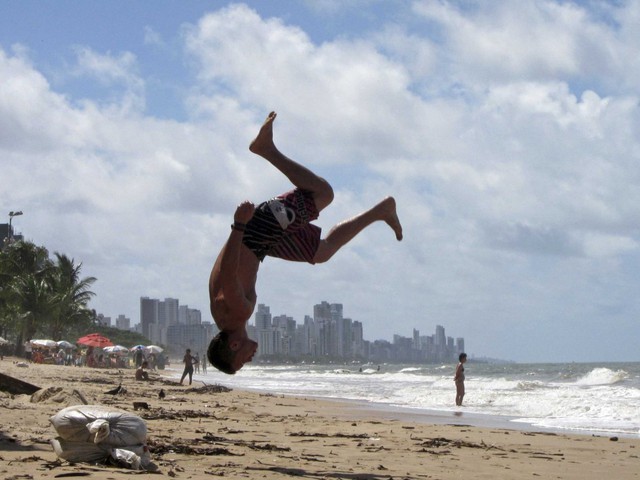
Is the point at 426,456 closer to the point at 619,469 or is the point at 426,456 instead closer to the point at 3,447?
the point at 619,469

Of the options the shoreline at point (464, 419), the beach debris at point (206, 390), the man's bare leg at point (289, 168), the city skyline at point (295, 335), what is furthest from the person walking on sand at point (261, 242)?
the city skyline at point (295, 335)

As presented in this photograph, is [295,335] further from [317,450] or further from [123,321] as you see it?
[317,450]

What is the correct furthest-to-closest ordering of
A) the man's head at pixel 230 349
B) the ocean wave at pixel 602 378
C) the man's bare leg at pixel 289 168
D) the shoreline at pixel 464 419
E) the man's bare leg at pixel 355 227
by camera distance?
the ocean wave at pixel 602 378
the shoreline at pixel 464 419
the man's bare leg at pixel 355 227
the man's bare leg at pixel 289 168
the man's head at pixel 230 349

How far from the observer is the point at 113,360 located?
2154 inches

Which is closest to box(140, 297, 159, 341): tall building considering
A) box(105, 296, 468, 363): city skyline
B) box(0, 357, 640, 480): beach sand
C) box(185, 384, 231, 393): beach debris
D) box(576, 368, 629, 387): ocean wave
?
box(105, 296, 468, 363): city skyline

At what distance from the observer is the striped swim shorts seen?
590 cm

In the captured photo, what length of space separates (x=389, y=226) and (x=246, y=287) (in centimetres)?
149

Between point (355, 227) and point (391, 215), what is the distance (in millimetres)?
366

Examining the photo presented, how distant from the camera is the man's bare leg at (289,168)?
6129 millimetres

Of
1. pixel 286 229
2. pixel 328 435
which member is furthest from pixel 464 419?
pixel 286 229

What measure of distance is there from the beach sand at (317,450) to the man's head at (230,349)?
881 mm

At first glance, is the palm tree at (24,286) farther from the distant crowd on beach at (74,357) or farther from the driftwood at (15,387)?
the driftwood at (15,387)

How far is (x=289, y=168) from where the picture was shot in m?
6.13

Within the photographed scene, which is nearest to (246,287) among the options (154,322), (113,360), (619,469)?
(619,469)
